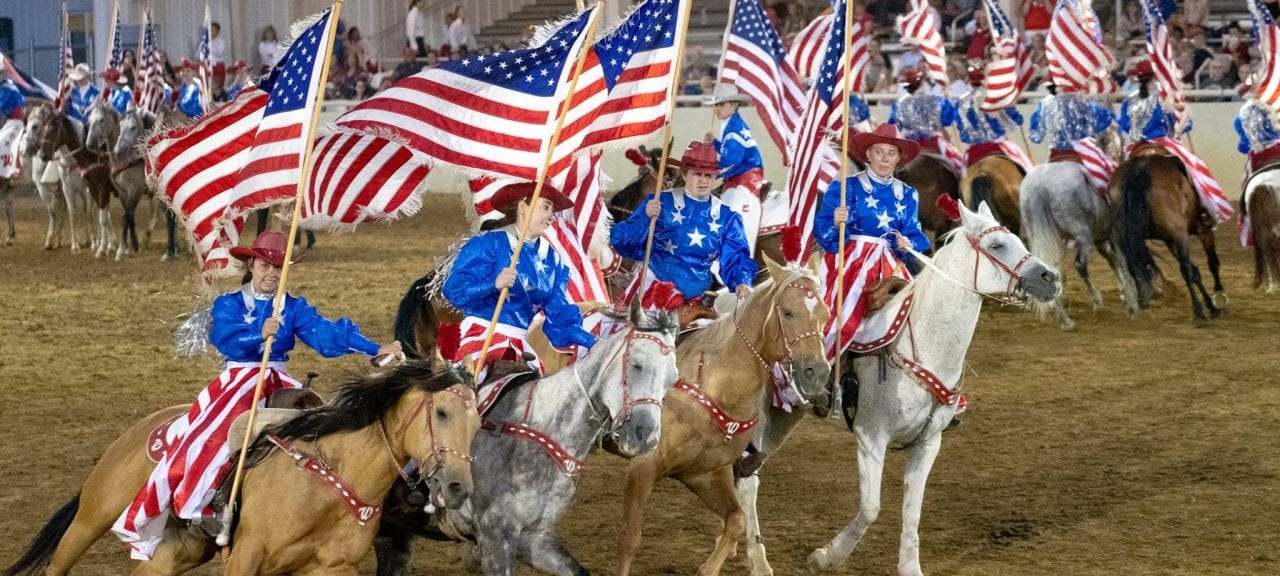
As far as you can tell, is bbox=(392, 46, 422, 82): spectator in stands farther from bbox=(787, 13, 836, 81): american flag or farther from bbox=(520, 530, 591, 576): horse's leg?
bbox=(520, 530, 591, 576): horse's leg

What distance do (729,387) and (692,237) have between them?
175 cm

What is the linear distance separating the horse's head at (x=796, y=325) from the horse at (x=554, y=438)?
0.77 metres

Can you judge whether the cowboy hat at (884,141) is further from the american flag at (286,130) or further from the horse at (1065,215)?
the horse at (1065,215)

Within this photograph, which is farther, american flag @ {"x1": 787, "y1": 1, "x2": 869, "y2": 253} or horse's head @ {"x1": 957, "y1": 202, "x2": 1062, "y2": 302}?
american flag @ {"x1": 787, "y1": 1, "x2": 869, "y2": 253}

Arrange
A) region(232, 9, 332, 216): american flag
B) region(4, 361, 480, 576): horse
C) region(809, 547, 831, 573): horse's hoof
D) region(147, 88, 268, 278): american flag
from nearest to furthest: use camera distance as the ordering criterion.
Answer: region(4, 361, 480, 576): horse
region(232, 9, 332, 216): american flag
region(147, 88, 268, 278): american flag
region(809, 547, 831, 573): horse's hoof

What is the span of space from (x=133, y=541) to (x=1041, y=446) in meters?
6.76

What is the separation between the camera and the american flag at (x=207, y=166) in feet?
24.1

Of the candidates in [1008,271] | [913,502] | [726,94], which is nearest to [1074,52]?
[726,94]

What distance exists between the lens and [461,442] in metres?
5.88

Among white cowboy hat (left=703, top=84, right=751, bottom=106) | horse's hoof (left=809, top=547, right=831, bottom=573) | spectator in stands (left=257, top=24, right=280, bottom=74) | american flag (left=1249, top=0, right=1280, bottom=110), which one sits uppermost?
spectator in stands (left=257, top=24, right=280, bottom=74)

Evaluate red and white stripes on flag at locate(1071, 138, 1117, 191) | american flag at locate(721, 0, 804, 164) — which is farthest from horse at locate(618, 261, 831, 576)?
Answer: red and white stripes on flag at locate(1071, 138, 1117, 191)

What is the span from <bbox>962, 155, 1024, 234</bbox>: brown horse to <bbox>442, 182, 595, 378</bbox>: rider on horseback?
1025 cm

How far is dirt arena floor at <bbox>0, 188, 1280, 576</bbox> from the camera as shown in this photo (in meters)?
8.46

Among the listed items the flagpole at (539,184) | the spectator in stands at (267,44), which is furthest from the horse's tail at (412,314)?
the spectator in stands at (267,44)
